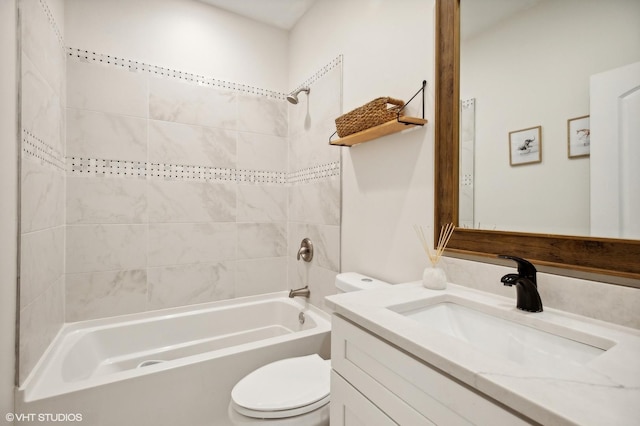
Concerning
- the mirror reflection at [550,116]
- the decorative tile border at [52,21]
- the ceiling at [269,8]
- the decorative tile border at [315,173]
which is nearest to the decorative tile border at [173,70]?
the decorative tile border at [52,21]

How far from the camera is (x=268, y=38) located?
237 cm

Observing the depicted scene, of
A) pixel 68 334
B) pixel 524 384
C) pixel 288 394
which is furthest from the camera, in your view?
pixel 68 334

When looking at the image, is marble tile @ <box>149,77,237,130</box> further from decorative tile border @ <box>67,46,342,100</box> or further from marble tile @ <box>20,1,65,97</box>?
marble tile @ <box>20,1,65,97</box>

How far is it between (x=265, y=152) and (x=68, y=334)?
5.53 feet

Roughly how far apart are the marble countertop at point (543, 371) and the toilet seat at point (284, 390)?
1.59ft

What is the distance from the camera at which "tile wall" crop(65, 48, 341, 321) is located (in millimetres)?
1802

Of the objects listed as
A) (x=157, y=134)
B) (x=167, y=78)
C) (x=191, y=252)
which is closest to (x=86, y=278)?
(x=191, y=252)

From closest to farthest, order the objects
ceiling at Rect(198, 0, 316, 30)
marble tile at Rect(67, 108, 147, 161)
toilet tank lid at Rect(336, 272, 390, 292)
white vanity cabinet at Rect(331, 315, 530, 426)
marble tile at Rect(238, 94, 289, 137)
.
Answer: white vanity cabinet at Rect(331, 315, 530, 426), toilet tank lid at Rect(336, 272, 390, 292), marble tile at Rect(67, 108, 147, 161), ceiling at Rect(198, 0, 316, 30), marble tile at Rect(238, 94, 289, 137)

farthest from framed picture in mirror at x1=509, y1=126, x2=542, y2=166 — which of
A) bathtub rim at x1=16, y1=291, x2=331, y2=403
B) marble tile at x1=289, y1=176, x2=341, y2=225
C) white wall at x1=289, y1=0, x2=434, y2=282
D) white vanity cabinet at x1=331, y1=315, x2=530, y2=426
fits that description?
bathtub rim at x1=16, y1=291, x2=331, y2=403

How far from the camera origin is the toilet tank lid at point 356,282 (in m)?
1.42

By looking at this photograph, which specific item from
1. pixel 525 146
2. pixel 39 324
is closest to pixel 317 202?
pixel 525 146

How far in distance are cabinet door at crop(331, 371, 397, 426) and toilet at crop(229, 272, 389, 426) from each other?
0.20 metres

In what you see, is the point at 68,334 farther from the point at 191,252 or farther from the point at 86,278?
the point at 191,252

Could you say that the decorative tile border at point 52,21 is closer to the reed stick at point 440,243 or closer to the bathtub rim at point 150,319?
the bathtub rim at point 150,319
